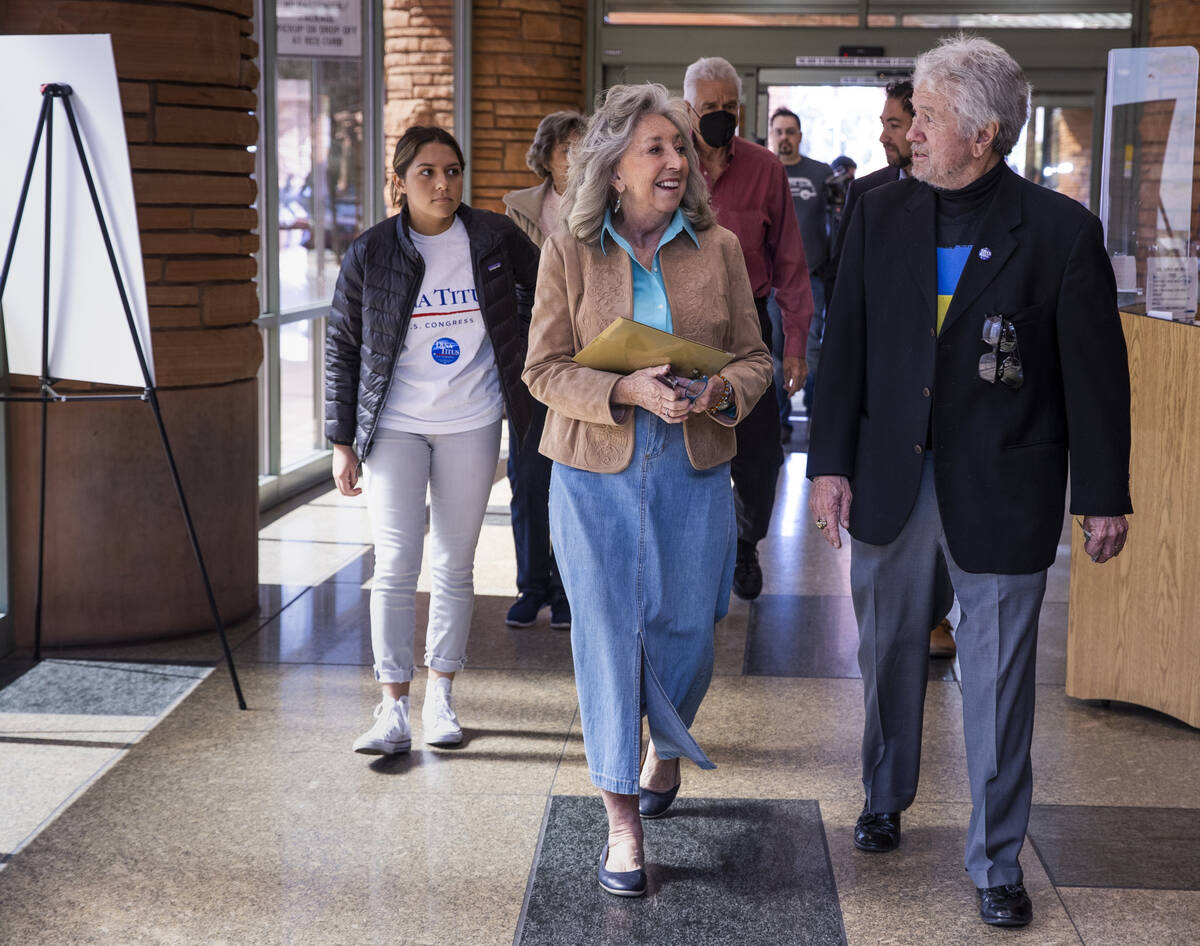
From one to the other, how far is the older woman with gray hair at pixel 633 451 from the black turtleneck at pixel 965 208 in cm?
47

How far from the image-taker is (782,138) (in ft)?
28.9

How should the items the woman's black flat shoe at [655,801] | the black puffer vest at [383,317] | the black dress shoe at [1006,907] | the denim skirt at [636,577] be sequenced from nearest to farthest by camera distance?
the black dress shoe at [1006,907]
the denim skirt at [636,577]
the woman's black flat shoe at [655,801]
the black puffer vest at [383,317]

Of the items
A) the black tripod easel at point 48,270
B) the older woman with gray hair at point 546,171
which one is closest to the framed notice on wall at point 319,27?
the older woman with gray hair at point 546,171

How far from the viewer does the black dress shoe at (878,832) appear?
3.20m

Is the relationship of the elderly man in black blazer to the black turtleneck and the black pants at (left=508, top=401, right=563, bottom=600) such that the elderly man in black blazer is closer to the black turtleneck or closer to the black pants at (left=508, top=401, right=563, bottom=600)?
the black turtleneck

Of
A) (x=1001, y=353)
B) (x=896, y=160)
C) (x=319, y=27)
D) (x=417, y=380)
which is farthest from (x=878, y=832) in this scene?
(x=319, y=27)

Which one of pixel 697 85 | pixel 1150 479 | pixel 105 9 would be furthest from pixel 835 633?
pixel 105 9

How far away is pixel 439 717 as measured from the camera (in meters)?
3.88

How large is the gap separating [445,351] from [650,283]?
0.85 meters

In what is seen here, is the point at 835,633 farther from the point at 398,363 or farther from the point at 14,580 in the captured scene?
the point at 14,580

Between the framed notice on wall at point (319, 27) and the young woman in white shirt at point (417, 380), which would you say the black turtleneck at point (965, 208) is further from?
the framed notice on wall at point (319, 27)

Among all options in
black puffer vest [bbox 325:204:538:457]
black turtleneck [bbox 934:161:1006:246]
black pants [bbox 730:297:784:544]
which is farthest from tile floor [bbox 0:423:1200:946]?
black turtleneck [bbox 934:161:1006:246]

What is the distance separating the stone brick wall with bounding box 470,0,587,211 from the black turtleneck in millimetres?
7308

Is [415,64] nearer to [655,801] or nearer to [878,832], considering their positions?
[655,801]
